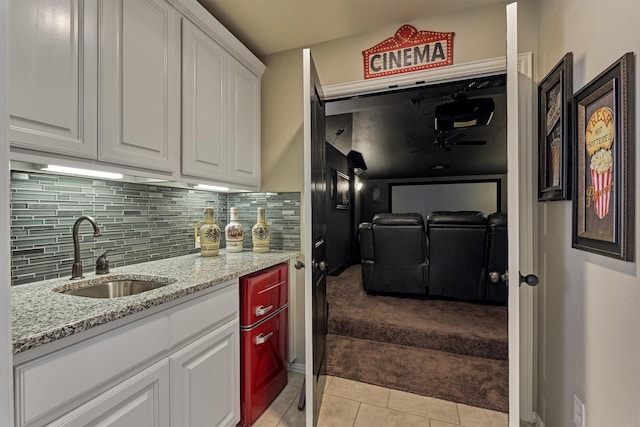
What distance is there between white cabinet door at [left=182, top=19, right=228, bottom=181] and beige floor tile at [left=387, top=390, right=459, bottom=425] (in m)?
1.84

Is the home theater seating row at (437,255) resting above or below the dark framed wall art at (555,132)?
below

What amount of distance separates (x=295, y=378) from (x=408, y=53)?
2.42m

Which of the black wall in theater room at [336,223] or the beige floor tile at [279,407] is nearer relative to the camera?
the beige floor tile at [279,407]

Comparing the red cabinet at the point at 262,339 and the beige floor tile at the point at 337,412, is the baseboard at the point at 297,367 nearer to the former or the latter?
the red cabinet at the point at 262,339

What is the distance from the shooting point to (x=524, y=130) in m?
1.63

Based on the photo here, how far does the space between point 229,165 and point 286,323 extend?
3.90 feet

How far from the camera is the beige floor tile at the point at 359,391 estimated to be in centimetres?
184

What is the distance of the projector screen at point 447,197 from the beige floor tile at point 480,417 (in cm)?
626

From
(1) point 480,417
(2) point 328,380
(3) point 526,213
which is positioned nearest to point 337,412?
(2) point 328,380

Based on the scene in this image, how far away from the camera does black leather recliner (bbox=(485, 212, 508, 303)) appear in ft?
9.27

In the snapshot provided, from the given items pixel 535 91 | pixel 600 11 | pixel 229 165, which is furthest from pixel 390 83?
pixel 229 165

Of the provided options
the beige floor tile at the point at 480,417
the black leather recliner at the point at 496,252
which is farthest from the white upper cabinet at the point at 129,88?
the black leather recliner at the point at 496,252

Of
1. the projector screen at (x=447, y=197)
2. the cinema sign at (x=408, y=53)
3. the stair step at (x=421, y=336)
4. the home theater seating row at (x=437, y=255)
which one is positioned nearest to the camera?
the cinema sign at (x=408, y=53)

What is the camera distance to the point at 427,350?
7.34ft
